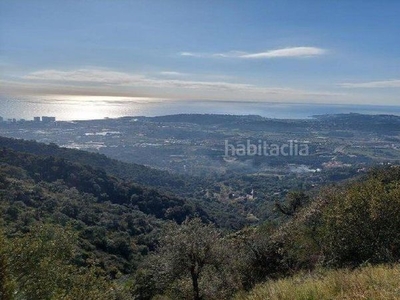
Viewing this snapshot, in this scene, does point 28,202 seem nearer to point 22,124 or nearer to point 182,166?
point 182,166

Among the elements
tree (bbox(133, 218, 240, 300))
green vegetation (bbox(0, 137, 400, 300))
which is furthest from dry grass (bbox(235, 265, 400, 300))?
tree (bbox(133, 218, 240, 300))

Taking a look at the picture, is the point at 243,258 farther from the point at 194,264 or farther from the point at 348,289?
the point at 348,289

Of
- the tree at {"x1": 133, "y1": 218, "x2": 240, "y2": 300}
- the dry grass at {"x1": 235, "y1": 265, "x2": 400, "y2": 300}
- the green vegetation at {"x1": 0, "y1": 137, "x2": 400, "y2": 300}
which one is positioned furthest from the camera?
→ the tree at {"x1": 133, "y1": 218, "x2": 240, "y2": 300}

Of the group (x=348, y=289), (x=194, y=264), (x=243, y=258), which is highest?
(x=348, y=289)

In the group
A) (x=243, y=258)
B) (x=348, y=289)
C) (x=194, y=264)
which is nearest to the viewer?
(x=348, y=289)

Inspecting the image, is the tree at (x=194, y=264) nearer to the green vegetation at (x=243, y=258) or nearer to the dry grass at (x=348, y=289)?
the green vegetation at (x=243, y=258)

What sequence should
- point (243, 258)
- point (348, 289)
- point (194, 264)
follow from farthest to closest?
point (243, 258)
point (194, 264)
point (348, 289)

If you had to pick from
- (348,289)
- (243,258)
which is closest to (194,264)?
(243,258)

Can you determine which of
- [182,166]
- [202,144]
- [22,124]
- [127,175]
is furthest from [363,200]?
[22,124]

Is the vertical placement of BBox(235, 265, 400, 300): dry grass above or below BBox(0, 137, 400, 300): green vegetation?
above

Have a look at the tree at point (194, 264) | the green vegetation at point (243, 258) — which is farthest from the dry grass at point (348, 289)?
the tree at point (194, 264)

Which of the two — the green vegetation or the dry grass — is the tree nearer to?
the green vegetation
